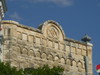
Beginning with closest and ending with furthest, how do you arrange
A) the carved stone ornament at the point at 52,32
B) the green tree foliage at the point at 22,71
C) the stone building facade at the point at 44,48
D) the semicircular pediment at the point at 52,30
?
the green tree foliage at the point at 22,71 < the stone building facade at the point at 44,48 < the semicircular pediment at the point at 52,30 < the carved stone ornament at the point at 52,32

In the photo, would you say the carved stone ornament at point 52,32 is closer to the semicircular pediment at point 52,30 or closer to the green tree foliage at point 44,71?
the semicircular pediment at point 52,30

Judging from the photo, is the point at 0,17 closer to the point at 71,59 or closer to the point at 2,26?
the point at 2,26

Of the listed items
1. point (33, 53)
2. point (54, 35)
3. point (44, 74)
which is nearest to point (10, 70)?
point (44, 74)

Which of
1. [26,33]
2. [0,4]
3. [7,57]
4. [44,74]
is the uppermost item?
[0,4]

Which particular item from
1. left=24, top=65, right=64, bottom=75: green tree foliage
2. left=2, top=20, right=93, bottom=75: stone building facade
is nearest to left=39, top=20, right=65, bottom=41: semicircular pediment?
left=2, top=20, right=93, bottom=75: stone building facade

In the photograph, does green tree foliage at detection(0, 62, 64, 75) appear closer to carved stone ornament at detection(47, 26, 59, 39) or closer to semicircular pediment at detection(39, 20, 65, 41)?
semicircular pediment at detection(39, 20, 65, 41)

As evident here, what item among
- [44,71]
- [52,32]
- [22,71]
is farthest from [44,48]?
[22,71]

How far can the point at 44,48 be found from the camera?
Answer: 43812 millimetres

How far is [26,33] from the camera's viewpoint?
139ft

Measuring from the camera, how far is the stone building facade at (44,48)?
133 ft

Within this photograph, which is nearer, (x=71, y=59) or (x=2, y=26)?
(x=2, y=26)

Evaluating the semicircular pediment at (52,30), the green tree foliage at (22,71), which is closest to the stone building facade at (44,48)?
the semicircular pediment at (52,30)

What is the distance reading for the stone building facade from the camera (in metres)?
40.6

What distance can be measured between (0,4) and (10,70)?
12776mm
